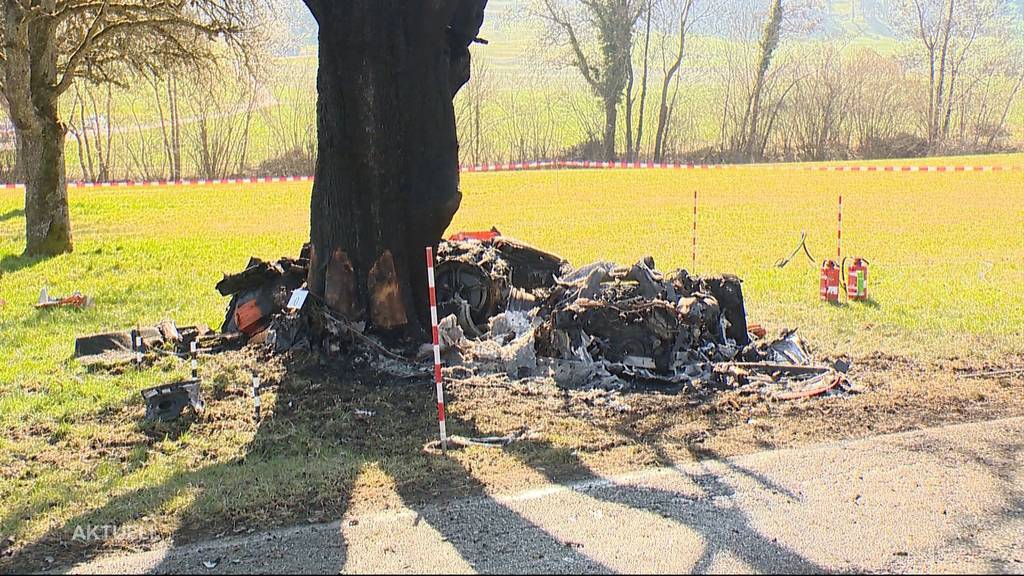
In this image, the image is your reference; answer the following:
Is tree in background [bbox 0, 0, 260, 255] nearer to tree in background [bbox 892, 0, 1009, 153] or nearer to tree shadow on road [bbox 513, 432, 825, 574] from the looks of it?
tree shadow on road [bbox 513, 432, 825, 574]

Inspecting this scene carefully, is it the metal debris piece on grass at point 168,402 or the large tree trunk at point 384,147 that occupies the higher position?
the large tree trunk at point 384,147

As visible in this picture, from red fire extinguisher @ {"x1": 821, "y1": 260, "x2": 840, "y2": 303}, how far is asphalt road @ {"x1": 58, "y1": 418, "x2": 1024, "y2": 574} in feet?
21.4

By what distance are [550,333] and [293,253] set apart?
1068cm

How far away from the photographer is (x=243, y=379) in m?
8.70

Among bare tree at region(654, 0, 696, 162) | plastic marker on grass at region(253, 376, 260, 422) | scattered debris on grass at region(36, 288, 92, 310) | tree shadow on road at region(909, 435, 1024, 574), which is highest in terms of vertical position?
bare tree at region(654, 0, 696, 162)

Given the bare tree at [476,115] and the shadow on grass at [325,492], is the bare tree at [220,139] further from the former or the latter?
the shadow on grass at [325,492]

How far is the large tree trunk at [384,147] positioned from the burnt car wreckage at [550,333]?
1.42 feet

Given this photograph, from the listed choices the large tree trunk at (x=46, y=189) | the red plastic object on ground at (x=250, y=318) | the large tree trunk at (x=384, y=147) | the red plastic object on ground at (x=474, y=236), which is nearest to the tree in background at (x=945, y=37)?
the red plastic object on ground at (x=474, y=236)

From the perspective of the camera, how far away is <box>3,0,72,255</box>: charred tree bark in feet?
52.1

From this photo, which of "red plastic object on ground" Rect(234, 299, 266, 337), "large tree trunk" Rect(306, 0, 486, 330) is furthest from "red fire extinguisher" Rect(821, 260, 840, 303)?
"red plastic object on ground" Rect(234, 299, 266, 337)

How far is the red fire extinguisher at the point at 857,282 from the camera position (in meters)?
12.7

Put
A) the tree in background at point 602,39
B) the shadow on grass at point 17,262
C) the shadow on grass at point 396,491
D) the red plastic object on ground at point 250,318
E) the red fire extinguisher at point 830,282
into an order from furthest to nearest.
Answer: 1. the tree in background at point 602,39
2. the shadow on grass at point 17,262
3. the red fire extinguisher at point 830,282
4. the red plastic object on ground at point 250,318
5. the shadow on grass at point 396,491

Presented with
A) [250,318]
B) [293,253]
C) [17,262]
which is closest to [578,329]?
[250,318]

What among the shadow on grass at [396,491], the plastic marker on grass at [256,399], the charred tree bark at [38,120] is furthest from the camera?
Answer: the charred tree bark at [38,120]
